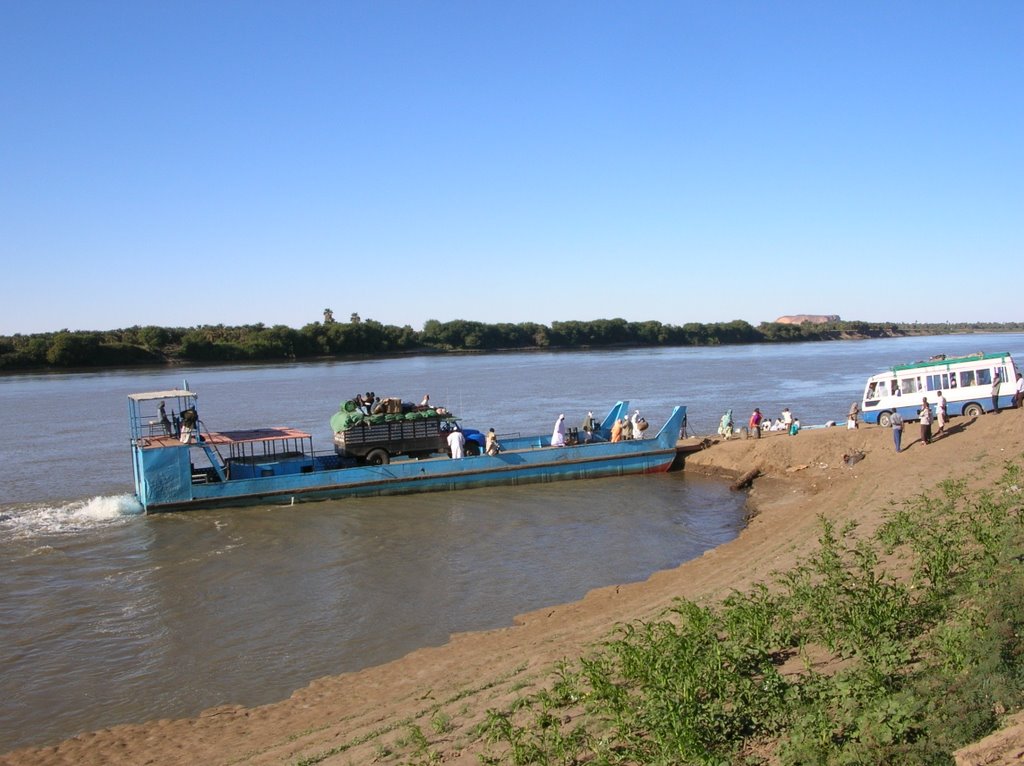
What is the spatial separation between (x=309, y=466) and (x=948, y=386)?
19.6m

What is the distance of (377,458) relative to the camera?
2495 centimetres

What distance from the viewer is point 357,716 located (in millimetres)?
9070

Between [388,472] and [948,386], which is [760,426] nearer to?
[948,386]

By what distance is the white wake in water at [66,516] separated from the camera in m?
20.7

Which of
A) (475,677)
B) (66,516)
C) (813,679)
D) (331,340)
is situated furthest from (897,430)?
(331,340)

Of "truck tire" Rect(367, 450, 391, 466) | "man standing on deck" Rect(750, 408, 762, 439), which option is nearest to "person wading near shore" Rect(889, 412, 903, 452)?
"man standing on deck" Rect(750, 408, 762, 439)

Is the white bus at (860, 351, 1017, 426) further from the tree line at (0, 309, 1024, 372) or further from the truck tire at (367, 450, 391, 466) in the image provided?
the tree line at (0, 309, 1024, 372)

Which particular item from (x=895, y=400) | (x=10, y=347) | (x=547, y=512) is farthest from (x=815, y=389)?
(x=10, y=347)

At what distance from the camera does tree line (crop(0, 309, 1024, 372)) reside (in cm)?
9756

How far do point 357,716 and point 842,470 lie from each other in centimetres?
1801

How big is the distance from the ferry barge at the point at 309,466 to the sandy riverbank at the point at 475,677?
797 centimetres

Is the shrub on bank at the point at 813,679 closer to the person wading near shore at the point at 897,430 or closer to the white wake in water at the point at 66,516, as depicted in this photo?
the person wading near shore at the point at 897,430

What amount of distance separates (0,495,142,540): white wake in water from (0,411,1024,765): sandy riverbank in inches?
490

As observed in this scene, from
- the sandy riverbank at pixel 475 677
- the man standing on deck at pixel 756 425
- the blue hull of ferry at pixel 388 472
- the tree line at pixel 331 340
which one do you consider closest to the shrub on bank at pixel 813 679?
the sandy riverbank at pixel 475 677
